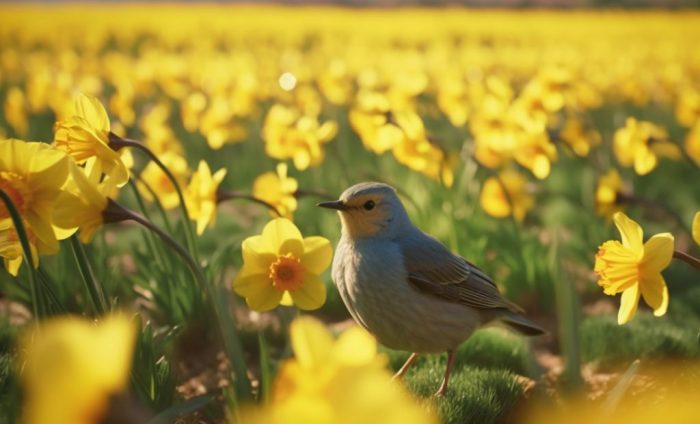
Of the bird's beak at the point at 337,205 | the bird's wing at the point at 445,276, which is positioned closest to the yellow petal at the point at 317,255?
the bird's beak at the point at 337,205

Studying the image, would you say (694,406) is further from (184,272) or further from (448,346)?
(184,272)

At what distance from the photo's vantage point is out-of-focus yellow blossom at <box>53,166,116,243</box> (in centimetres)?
175

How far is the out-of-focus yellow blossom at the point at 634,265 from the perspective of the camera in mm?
1927

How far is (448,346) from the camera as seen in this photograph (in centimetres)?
236

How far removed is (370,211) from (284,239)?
0.97 ft

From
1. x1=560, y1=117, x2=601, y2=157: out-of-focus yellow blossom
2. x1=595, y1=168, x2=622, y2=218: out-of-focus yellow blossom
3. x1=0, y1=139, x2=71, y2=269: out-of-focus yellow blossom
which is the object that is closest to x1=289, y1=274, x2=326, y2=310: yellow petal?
x1=0, y1=139, x2=71, y2=269: out-of-focus yellow blossom

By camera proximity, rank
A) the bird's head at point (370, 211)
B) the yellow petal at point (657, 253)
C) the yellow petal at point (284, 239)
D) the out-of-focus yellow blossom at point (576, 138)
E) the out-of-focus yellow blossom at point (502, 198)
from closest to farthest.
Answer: the yellow petal at point (657, 253), the yellow petal at point (284, 239), the bird's head at point (370, 211), the out-of-focus yellow blossom at point (502, 198), the out-of-focus yellow blossom at point (576, 138)

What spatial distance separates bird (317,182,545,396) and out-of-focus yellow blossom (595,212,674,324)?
52cm

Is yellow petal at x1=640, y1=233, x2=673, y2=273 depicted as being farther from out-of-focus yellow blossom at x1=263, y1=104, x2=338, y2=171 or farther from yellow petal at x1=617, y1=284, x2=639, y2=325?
out-of-focus yellow blossom at x1=263, y1=104, x2=338, y2=171

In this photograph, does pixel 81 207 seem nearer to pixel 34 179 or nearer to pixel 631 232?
pixel 34 179

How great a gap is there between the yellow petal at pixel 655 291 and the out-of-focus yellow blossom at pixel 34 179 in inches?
59.6

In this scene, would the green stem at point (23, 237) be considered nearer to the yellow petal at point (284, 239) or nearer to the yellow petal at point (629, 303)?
the yellow petal at point (284, 239)

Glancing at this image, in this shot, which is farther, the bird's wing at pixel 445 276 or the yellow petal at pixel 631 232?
the bird's wing at pixel 445 276

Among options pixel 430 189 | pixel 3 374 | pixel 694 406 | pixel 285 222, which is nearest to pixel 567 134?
pixel 430 189
